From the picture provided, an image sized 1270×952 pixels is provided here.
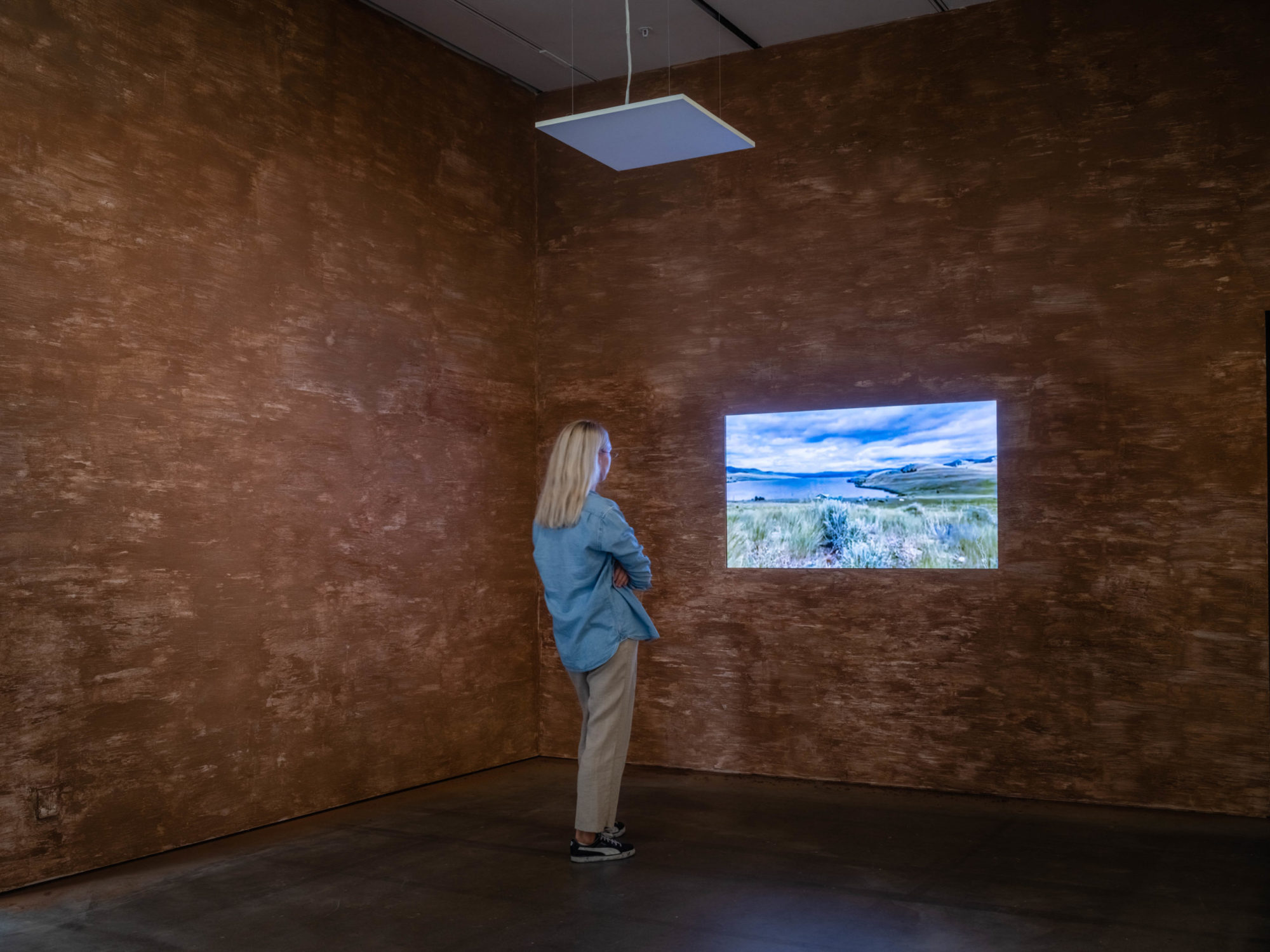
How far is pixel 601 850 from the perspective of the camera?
4301 millimetres

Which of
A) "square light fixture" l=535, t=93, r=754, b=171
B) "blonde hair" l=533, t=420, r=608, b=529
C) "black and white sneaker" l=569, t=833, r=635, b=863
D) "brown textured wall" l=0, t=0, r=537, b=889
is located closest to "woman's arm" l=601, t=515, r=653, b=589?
"blonde hair" l=533, t=420, r=608, b=529

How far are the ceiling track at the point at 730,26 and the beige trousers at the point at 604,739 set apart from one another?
338 cm

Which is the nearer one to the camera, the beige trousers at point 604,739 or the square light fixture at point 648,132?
the square light fixture at point 648,132

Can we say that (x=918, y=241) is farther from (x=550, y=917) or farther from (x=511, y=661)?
(x=550, y=917)

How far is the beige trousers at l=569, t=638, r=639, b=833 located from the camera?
425cm

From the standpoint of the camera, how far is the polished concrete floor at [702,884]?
3.47 metres

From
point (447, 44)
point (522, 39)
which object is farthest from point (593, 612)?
point (447, 44)

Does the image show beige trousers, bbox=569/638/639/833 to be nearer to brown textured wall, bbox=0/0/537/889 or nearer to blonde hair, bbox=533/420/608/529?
blonde hair, bbox=533/420/608/529

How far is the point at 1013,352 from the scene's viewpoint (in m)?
5.47

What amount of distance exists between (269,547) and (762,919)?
9.06ft

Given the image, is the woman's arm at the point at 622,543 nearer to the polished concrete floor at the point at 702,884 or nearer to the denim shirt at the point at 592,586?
the denim shirt at the point at 592,586

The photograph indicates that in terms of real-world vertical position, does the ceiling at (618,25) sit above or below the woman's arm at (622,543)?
above

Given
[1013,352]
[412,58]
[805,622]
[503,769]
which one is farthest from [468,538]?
[1013,352]

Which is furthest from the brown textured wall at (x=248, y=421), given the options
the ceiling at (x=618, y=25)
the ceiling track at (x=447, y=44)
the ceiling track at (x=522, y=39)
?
the ceiling track at (x=522, y=39)
